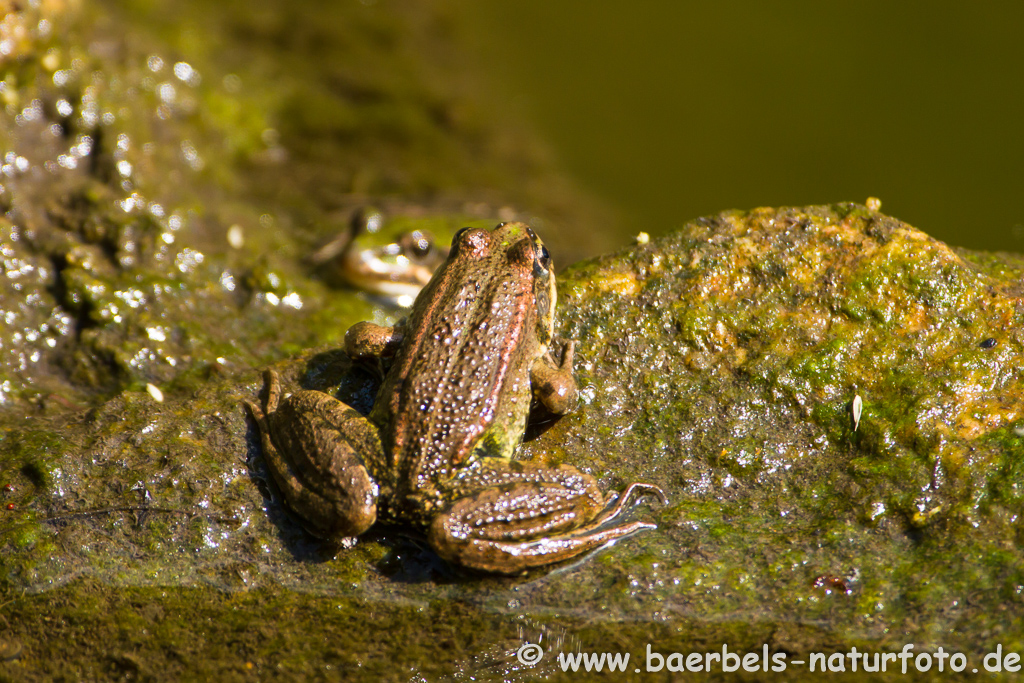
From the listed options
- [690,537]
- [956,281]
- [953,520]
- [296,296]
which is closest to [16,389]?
[296,296]

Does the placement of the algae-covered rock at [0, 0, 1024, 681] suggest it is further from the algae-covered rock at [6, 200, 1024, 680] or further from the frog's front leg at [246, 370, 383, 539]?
the frog's front leg at [246, 370, 383, 539]

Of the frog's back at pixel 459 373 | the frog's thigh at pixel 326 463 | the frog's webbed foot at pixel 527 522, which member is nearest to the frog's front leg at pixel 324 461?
the frog's thigh at pixel 326 463

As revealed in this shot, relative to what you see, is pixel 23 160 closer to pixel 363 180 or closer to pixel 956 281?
pixel 363 180

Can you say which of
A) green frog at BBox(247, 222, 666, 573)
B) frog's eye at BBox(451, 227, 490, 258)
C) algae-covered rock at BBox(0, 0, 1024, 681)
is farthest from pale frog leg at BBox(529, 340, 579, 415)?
frog's eye at BBox(451, 227, 490, 258)

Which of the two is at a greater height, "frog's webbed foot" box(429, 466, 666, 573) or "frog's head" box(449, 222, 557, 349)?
"frog's head" box(449, 222, 557, 349)

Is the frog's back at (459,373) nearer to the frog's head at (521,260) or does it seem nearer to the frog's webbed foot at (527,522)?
the frog's head at (521,260)

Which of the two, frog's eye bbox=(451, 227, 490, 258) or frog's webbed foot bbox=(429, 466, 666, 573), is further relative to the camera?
frog's eye bbox=(451, 227, 490, 258)

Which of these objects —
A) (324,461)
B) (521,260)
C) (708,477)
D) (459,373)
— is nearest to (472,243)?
(521,260)
